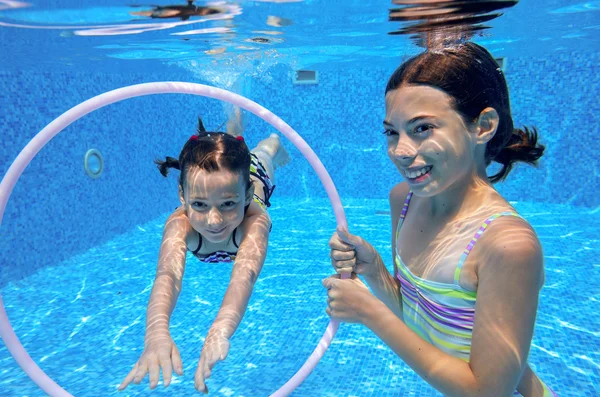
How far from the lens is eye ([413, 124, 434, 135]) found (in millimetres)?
1780

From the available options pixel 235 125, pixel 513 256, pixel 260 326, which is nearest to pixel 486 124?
pixel 513 256

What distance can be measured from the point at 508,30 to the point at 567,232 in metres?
3.51

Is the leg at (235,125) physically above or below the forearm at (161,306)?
below

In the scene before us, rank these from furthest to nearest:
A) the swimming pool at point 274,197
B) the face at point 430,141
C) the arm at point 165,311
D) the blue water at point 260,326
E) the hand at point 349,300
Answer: the swimming pool at point 274,197 → the blue water at point 260,326 → the arm at point 165,311 → the hand at point 349,300 → the face at point 430,141

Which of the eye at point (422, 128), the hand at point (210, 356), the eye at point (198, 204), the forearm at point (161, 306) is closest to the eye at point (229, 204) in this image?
the eye at point (198, 204)

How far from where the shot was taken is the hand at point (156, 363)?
1943mm

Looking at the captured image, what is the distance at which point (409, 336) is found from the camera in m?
1.78

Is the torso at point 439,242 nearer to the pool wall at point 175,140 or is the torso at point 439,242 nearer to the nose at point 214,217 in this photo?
the nose at point 214,217

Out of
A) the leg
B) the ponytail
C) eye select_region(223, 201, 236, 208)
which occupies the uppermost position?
the ponytail

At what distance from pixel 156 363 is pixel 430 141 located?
4.93 feet

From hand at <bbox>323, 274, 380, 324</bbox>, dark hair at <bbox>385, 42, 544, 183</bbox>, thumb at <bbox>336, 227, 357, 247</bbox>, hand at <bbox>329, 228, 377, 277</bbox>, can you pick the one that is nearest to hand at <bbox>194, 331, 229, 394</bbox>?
hand at <bbox>323, 274, 380, 324</bbox>

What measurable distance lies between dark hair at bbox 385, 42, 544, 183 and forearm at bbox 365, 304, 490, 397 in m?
0.84

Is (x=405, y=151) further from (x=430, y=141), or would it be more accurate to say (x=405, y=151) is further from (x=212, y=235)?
(x=212, y=235)

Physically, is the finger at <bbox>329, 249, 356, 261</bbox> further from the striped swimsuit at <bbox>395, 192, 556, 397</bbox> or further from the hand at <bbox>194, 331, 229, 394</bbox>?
the hand at <bbox>194, 331, 229, 394</bbox>
